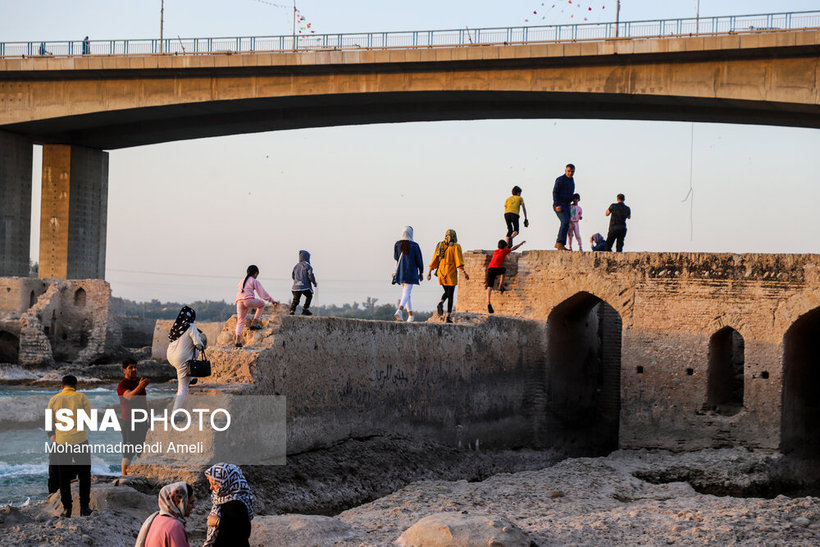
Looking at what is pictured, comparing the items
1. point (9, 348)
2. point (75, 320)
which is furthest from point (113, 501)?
point (9, 348)

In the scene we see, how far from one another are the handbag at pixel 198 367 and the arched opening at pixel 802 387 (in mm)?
9079

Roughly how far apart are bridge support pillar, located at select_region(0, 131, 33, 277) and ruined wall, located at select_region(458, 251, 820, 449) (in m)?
20.5

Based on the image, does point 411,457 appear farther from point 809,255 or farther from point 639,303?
point 809,255

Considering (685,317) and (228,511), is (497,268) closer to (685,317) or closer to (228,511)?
(685,317)

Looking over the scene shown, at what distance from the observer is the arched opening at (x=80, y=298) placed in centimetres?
3278

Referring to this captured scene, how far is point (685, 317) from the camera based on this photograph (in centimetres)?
1656

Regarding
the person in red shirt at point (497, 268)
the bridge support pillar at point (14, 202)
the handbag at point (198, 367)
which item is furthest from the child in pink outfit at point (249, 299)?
the bridge support pillar at point (14, 202)

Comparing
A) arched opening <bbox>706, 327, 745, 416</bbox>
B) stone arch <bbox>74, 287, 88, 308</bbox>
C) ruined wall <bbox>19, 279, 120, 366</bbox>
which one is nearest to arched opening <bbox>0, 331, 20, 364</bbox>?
ruined wall <bbox>19, 279, 120, 366</bbox>

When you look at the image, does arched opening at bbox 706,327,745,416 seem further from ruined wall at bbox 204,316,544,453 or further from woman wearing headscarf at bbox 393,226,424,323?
woman wearing headscarf at bbox 393,226,424,323

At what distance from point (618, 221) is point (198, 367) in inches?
390

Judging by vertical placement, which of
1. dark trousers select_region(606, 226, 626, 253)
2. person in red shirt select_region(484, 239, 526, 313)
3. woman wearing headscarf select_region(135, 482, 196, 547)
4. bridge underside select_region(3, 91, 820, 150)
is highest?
bridge underside select_region(3, 91, 820, 150)

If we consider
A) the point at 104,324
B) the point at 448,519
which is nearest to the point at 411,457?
the point at 448,519

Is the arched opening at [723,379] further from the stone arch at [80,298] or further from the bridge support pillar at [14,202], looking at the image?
the bridge support pillar at [14,202]

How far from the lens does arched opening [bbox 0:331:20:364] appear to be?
106ft
